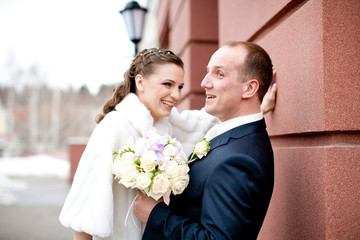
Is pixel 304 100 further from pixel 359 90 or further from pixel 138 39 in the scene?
pixel 138 39

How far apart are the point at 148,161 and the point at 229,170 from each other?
0.46 meters

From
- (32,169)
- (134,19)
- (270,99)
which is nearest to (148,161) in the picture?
(270,99)

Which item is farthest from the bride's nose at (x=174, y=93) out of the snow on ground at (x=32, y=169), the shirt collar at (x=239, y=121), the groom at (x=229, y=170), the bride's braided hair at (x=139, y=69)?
the snow on ground at (x=32, y=169)

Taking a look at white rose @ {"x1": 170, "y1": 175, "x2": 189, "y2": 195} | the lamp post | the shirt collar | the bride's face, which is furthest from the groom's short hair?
the lamp post

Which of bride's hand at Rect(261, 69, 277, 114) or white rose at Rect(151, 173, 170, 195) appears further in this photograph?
bride's hand at Rect(261, 69, 277, 114)

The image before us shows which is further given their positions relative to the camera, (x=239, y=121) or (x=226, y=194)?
(x=239, y=121)

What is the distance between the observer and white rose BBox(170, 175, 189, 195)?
1.82m

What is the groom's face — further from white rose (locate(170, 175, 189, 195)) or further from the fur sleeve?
the fur sleeve

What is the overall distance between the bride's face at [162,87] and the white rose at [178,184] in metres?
0.74

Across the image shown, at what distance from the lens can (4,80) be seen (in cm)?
3684

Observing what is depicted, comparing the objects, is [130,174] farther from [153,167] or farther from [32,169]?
[32,169]

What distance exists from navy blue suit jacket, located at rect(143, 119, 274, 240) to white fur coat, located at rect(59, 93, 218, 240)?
33cm

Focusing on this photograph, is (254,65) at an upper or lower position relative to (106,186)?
upper

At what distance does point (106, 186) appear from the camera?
206cm
